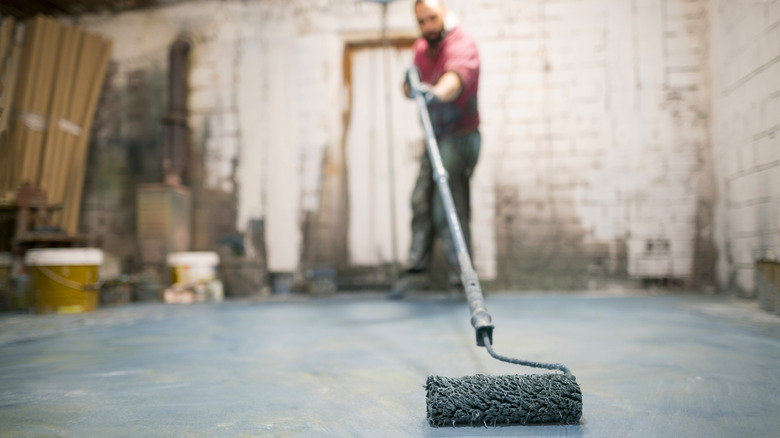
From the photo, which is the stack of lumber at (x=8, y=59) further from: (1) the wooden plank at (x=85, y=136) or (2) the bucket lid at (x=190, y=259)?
(2) the bucket lid at (x=190, y=259)

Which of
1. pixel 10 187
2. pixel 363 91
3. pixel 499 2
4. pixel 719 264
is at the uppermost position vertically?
pixel 499 2

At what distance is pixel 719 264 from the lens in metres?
3.82

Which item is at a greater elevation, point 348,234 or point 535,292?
point 348,234

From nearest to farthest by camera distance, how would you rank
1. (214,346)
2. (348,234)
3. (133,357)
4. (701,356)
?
(701,356), (133,357), (214,346), (348,234)

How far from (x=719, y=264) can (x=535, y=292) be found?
4.76ft

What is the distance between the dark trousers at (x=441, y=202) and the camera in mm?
3166

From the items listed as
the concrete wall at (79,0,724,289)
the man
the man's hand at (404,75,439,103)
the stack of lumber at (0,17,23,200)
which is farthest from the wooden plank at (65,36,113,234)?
the man's hand at (404,75,439,103)

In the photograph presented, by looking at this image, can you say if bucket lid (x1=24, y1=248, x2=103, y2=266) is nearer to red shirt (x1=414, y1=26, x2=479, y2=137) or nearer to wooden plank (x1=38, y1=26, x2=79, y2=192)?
wooden plank (x1=38, y1=26, x2=79, y2=192)

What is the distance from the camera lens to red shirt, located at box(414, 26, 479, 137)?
2840 mm

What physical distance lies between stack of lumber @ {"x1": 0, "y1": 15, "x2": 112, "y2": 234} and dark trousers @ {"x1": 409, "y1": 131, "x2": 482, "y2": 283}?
343cm

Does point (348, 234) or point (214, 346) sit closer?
point (214, 346)

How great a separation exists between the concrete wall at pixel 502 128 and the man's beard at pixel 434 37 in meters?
1.29

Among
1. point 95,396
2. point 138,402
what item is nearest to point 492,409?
point 138,402

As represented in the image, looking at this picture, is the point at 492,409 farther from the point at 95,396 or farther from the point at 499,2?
the point at 499,2
